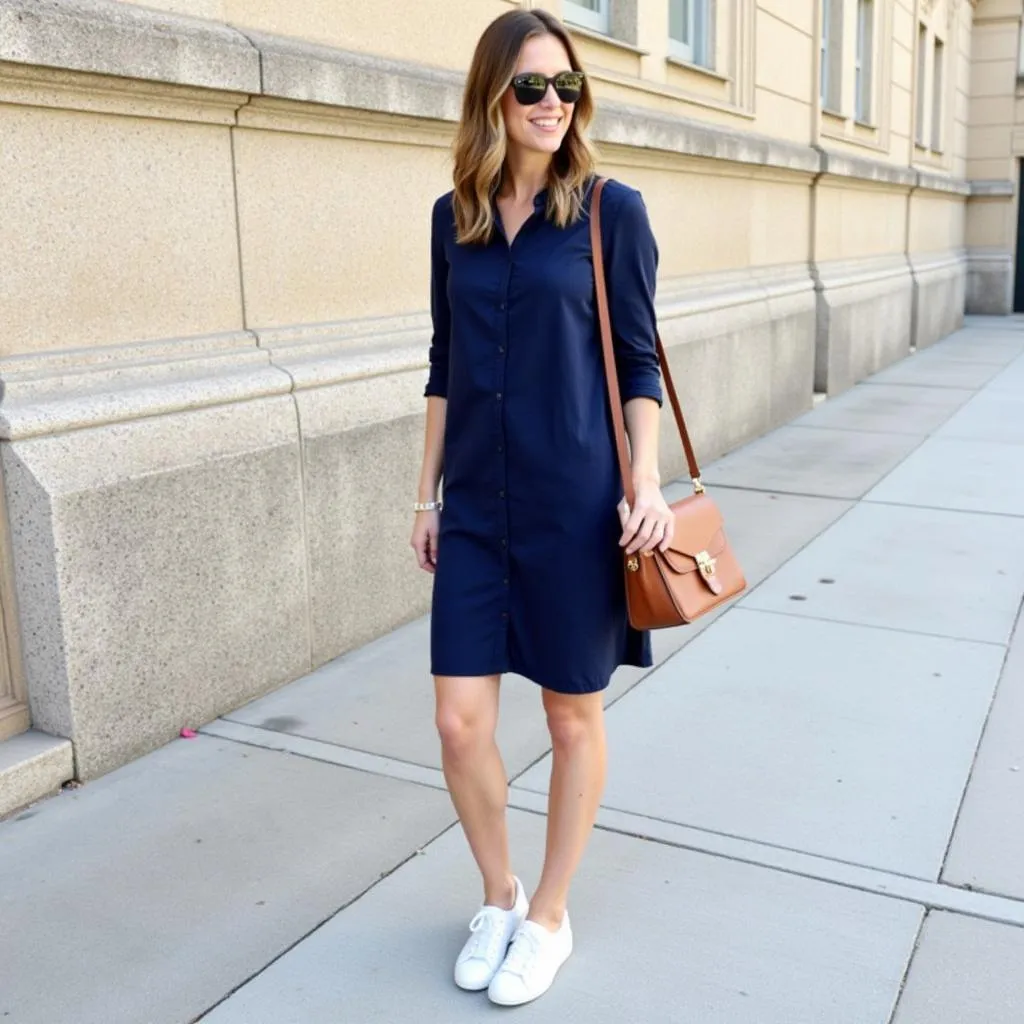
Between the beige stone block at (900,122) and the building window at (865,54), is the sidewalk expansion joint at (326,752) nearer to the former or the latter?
the building window at (865,54)

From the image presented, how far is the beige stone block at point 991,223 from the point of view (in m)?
20.4

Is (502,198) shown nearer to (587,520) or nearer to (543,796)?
(587,520)

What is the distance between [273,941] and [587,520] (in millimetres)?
1208

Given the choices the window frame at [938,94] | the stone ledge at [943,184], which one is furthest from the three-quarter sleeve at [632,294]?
the window frame at [938,94]

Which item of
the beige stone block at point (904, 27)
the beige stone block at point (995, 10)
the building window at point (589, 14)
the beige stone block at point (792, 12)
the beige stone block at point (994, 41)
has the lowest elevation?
the building window at point (589, 14)

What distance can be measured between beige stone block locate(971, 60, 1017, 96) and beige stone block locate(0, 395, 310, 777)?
1957 centimetres

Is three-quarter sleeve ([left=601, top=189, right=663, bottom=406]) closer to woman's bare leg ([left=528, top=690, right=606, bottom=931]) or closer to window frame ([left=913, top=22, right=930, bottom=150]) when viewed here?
woman's bare leg ([left=528, top=690, right=606, bottom=931])

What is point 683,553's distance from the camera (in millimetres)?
2545

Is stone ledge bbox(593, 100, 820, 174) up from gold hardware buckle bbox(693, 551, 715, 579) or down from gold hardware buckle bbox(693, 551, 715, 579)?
up

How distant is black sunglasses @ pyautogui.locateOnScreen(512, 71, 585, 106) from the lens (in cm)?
243

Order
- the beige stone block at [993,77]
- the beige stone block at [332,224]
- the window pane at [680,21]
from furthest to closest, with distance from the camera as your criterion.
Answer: the beige stone block at [993,77] < the window pane at [680,21] < the beige stone block at [332,224]

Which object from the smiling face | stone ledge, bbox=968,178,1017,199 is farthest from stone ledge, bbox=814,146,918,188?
the smiling face

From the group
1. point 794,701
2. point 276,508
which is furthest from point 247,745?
point 794,701

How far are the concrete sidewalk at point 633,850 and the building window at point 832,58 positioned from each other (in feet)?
26.9
